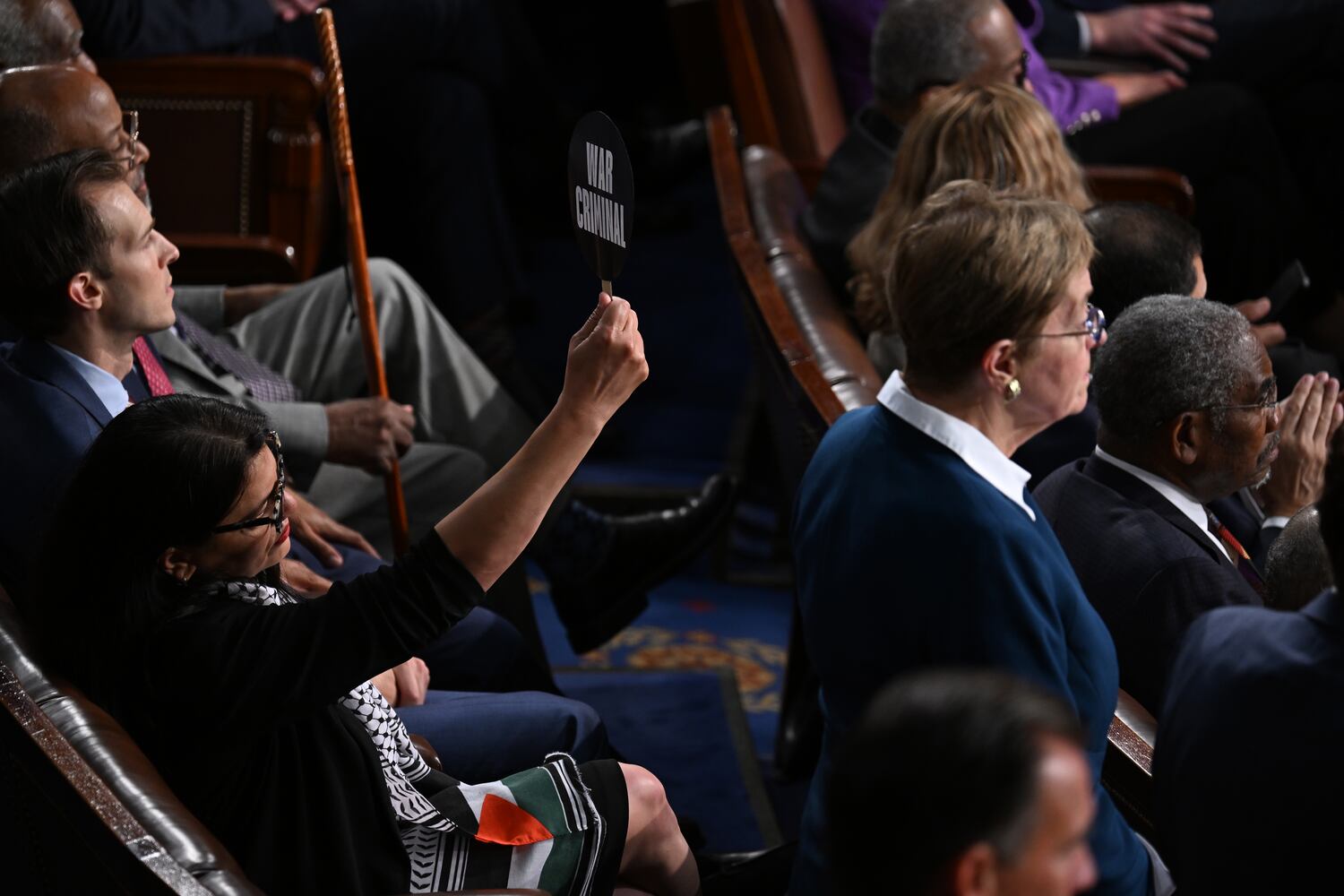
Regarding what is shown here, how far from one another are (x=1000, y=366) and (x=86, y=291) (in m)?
1.08

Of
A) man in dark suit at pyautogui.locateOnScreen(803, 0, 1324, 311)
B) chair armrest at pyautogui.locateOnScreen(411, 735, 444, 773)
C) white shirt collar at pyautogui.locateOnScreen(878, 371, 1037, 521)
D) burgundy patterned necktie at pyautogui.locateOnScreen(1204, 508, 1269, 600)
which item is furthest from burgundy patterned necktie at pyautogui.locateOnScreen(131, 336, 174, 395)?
man in dark suit at pyautogui.locateOnScreen(803, 0, 1324, 311)

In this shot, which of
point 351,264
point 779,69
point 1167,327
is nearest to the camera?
point 1167,327

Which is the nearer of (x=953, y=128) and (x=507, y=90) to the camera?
(x=953, y=128)

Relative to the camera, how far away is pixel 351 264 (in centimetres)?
254

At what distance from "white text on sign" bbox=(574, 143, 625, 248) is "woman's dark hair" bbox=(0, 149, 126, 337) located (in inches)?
26.5

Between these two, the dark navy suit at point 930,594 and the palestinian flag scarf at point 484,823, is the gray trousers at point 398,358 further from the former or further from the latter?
the dark navy suit at point 930,594

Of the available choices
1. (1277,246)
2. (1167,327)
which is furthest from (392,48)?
(1167,327)

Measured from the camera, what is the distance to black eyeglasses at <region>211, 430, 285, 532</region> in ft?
5.08

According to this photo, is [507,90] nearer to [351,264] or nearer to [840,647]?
[351,264]

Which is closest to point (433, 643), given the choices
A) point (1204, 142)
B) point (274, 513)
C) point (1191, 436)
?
point (274, 513)

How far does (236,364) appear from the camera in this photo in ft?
8.89

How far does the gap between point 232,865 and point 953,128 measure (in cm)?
171

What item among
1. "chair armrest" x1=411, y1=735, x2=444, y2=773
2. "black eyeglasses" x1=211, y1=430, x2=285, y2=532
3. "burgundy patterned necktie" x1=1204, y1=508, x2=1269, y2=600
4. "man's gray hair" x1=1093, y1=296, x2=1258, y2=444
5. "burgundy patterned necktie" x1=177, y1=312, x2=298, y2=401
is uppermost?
"black eyeglasses" x1=211, y1=430, x2=285, y2=532

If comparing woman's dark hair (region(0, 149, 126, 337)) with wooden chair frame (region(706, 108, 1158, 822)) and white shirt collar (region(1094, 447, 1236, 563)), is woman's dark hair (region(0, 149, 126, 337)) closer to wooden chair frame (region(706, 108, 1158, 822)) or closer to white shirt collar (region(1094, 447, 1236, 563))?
wooden chair frame (region(706, 108, 1158, 822))
